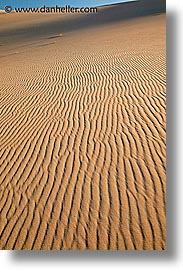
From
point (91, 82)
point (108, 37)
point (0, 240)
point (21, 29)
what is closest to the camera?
point (0, 240)

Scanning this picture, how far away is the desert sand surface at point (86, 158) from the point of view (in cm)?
425

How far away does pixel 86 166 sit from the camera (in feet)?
17.3

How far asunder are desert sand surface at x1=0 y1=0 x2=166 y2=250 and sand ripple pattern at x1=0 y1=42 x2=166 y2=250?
0.01 m

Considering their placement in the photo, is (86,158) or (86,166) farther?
(86,158)

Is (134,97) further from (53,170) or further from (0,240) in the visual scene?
(0,240)

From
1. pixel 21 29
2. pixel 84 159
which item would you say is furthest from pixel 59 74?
pixel 21 29

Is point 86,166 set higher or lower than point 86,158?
lower

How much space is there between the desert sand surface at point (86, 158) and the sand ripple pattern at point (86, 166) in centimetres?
1

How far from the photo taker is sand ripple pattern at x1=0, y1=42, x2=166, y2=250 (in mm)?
4242

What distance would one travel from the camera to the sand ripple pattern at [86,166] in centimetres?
424

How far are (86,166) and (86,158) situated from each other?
0.23m

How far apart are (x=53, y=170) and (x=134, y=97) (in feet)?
10.3

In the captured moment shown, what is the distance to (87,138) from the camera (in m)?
6.05

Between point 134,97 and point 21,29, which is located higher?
point 21,29
